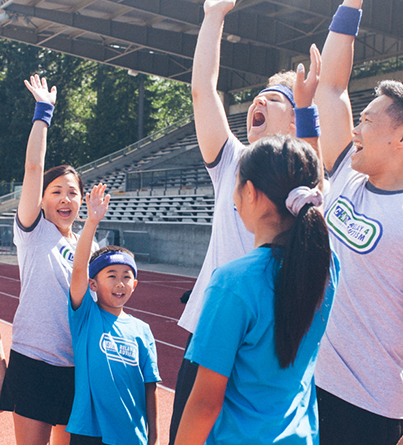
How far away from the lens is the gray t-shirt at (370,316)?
2.20 meters

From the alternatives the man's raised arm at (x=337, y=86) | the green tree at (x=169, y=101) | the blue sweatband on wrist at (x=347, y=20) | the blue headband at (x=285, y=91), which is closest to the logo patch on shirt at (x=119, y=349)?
the man's raised arm at (x=337, y=86)

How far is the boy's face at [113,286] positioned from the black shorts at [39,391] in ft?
1.41

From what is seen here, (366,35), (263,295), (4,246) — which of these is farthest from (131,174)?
(263,295)

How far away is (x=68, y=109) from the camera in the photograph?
43750 mm

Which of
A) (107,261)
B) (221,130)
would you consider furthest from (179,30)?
(221,130)

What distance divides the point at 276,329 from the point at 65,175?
2174mm

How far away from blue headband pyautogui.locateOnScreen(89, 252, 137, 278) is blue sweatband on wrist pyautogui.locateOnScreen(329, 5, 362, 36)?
1.72 metres

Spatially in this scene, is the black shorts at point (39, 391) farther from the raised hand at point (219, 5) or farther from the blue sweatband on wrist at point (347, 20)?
the blue sweatband on wrist at point (347, 20)

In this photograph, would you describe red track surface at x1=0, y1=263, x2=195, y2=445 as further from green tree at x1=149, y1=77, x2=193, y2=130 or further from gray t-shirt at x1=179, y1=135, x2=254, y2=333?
green tree at x1=149, y1=77, x2=193, y2=130

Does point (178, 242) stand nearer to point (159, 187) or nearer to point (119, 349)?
point (159, 187)

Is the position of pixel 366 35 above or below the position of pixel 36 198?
above

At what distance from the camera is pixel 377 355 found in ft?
7.27

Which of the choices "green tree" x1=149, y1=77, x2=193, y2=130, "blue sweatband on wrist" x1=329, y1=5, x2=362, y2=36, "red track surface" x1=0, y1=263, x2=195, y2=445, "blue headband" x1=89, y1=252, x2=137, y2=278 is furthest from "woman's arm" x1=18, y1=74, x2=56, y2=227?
"green tree" x1=149, y1=77, x2=193, y2=130

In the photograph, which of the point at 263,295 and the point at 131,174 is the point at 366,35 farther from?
the point at 263,295
